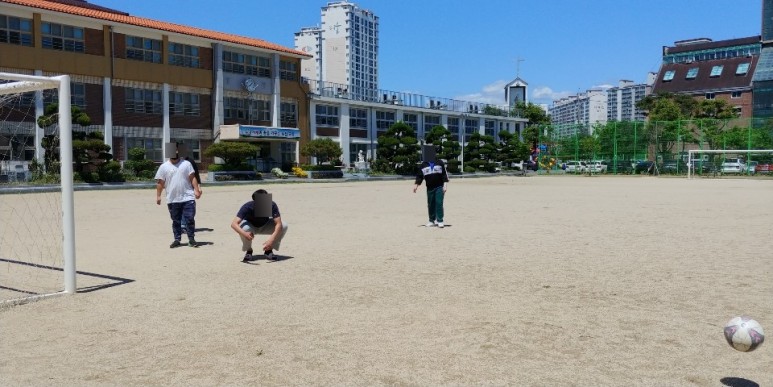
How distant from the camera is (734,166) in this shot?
170 feet

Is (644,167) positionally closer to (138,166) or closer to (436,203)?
(138,166)

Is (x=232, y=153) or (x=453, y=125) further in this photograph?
(x=453, y=125)

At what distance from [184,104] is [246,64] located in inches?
249

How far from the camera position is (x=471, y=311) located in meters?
6.09

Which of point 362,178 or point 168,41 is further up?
point 168,41

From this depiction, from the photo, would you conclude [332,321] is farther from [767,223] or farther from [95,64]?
[95,64]

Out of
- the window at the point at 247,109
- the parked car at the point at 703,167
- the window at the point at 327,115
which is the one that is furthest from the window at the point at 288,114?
the parked car at the point at 703,167

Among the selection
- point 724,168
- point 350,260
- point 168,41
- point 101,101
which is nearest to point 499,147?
point 724,168

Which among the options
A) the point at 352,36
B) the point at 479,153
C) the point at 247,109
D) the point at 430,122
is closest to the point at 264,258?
the point at 247,109

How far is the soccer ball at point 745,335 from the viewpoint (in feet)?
13.3

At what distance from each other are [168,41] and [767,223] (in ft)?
130

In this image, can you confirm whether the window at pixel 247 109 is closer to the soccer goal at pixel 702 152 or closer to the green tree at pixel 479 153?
the green tree at pixel 479 153

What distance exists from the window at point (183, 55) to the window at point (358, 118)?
1701 centimetres

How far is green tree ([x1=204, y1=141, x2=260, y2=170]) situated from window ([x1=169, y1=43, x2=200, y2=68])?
8686 mm
